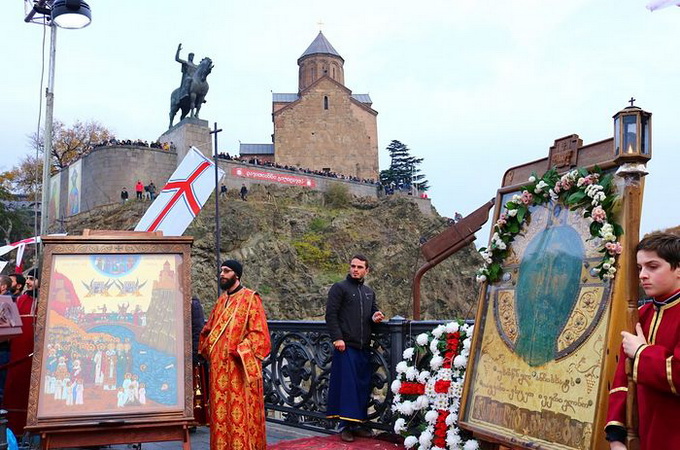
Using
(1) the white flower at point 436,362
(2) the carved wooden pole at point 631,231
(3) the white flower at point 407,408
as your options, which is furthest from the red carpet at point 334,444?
(2) the carved wooden pole at point 631,231

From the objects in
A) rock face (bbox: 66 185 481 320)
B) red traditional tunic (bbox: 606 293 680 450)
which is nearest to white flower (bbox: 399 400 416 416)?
red traditional tunic (bbox: 606 293 680 450)

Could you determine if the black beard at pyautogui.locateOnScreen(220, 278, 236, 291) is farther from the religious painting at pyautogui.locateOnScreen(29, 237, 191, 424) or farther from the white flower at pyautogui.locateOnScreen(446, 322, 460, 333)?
the white flower at pyautogui.locateOnScreen(446, 322, 460, 333)

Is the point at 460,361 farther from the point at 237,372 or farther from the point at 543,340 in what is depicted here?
the point at 237,372

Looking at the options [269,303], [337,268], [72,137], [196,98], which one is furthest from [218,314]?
[72,137]

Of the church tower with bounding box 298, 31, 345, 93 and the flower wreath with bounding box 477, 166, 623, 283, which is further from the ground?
the church tower with bounding box 298, 31, 345, 93

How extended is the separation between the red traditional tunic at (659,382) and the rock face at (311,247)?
28103 mm

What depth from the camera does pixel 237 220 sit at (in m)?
35.4

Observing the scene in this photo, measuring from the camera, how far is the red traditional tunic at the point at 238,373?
5030mm

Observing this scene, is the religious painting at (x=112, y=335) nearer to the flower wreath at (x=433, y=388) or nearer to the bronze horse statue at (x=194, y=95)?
the flower wreath at (x=433, y=388)

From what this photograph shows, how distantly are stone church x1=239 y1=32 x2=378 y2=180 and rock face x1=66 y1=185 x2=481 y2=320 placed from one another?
41.4ft

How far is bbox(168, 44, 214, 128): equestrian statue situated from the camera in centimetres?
3228

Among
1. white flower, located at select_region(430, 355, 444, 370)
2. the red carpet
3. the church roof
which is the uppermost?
the church roof

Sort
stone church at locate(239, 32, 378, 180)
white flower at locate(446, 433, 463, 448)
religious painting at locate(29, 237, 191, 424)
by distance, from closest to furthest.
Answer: white flower at locate(446, 433, 463, 448) < religious painting at locate(29, 237, 191, 424) < stone church at locate(239, 32, 378, 180)

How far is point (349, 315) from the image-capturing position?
585 centimetres
